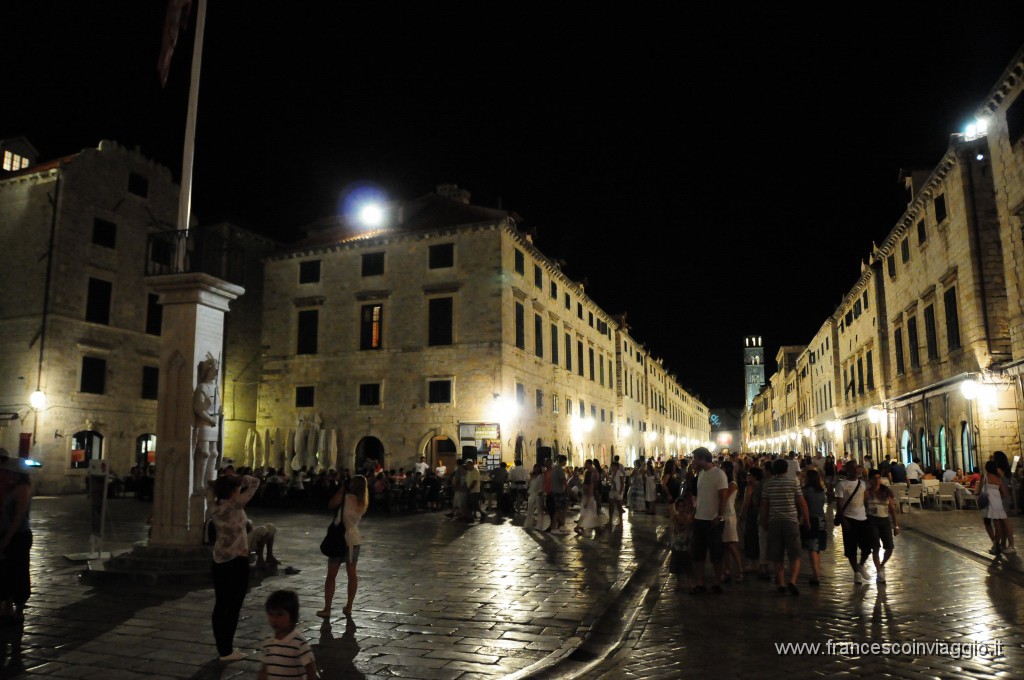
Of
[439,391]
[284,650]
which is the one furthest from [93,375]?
[284,650]

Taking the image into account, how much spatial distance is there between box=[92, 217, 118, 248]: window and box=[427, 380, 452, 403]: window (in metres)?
15.3

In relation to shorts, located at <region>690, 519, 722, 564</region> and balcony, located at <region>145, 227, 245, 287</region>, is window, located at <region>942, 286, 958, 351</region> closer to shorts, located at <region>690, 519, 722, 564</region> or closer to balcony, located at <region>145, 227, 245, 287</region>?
shorts, located at <region>690, 519, 722, 564</region>

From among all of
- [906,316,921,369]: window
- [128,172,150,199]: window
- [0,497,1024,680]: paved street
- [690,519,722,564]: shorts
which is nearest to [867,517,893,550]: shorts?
[0,497,1024,680]: paved street

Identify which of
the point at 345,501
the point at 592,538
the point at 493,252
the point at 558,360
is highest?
the point at 493,252

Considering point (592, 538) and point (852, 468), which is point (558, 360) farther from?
point (852, 468)

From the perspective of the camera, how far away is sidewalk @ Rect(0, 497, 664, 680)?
5922 mm

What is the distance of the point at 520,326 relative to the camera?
32.3 m

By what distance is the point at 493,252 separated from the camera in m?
30.2

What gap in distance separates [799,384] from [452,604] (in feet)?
226

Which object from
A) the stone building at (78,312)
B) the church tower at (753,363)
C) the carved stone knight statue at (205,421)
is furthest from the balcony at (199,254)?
the church tower at (753,363)

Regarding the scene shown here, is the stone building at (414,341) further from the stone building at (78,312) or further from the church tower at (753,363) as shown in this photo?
the church tower at (753,363)

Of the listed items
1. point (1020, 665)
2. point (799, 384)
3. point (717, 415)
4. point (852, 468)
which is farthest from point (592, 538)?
point (717, 415)

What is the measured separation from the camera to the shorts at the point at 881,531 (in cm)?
992

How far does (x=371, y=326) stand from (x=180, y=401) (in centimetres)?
2193
